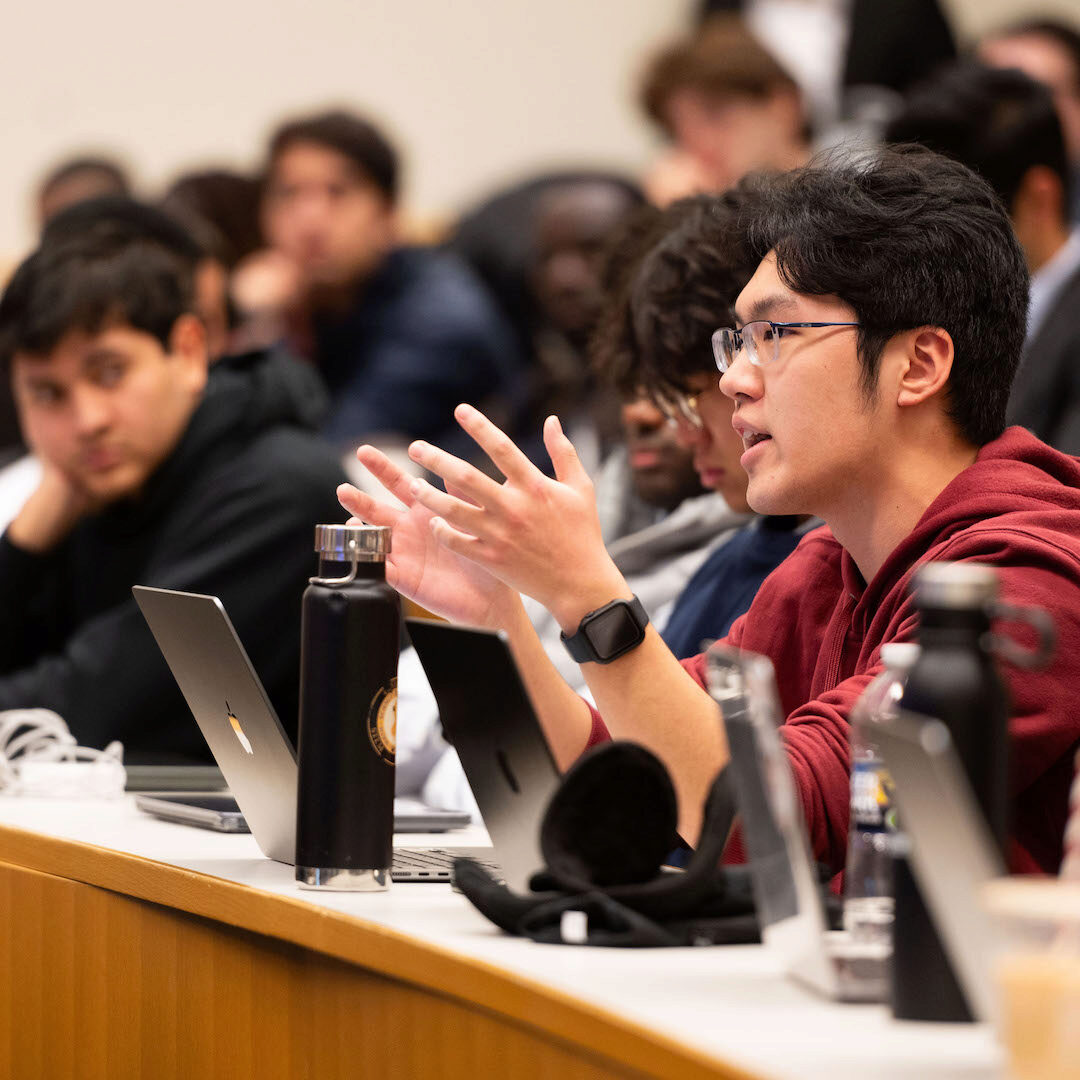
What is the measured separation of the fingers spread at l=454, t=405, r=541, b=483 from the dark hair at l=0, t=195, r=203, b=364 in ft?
4.61

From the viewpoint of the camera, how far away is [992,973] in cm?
85

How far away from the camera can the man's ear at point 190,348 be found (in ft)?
9.09

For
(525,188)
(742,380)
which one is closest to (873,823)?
(742,380)

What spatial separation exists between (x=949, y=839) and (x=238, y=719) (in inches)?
28.3

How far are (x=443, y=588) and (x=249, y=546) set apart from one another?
1.15 meters

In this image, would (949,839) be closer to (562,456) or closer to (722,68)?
(562,456)

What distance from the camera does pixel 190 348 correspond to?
2807 mm

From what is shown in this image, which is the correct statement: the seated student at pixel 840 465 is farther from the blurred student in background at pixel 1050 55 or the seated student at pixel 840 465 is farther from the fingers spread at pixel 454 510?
the blurred student in background at pixel 1050 55

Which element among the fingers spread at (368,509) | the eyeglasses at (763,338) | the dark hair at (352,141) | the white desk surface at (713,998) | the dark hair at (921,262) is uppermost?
the dark hair at (352,141)

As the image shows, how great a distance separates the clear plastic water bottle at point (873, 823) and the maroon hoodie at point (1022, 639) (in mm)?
206

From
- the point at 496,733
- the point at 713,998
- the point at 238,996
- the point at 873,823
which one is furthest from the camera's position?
the point at 238,996

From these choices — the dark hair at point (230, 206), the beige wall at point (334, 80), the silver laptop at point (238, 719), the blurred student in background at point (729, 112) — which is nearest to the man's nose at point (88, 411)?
the silver laptop at point (238, 719)

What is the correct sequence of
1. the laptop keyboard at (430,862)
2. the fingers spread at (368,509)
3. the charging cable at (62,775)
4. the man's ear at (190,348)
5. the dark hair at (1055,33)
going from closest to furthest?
the laptop keyboard at (430,862)
the fingers spread at (368,509)
the charging cable at (62,775)
the man's ear at (190,348)
the dark hair at (1055,33)

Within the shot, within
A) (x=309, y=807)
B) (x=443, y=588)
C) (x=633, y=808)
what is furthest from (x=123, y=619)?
(x=633, y=808)
